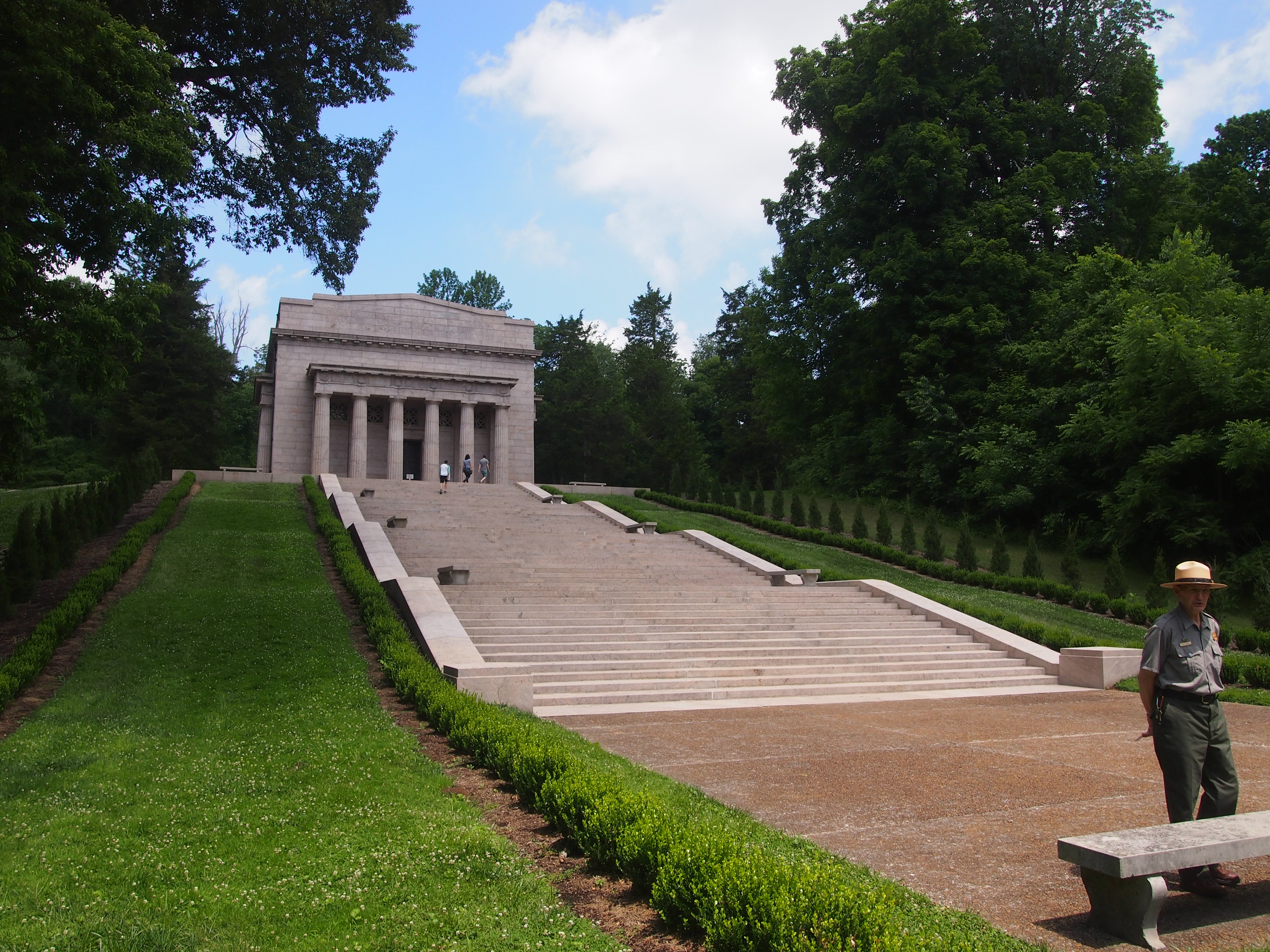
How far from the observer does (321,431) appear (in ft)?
132

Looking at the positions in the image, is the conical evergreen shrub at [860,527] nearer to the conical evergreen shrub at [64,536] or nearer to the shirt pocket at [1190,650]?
the conical evergreen shrub at [64,536]

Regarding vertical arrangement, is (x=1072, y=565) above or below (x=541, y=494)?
below

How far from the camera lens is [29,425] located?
44.3 ft

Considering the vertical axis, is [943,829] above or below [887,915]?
below

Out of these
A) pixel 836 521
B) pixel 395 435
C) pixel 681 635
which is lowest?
pixel 681 635

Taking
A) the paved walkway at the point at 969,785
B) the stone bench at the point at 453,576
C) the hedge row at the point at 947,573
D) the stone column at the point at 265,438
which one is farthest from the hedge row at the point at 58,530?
the hedge row at the point at 947,573

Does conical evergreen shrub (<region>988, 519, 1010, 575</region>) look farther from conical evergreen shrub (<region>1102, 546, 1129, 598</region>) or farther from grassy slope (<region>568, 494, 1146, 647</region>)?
conical evergreen shrub (<region>1102, 546, 1129, 598</region>)

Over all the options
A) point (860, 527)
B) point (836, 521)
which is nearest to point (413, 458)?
point (836, 521)

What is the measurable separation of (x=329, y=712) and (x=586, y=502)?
22.1 metres

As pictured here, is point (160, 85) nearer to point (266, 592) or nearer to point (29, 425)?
point (29, 425)

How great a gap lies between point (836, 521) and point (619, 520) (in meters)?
7.52

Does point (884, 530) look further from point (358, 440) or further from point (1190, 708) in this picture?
point (1190, 708)

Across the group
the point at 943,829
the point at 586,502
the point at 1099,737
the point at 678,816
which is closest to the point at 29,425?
the point at 678,816

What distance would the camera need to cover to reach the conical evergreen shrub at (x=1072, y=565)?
22.2 m
